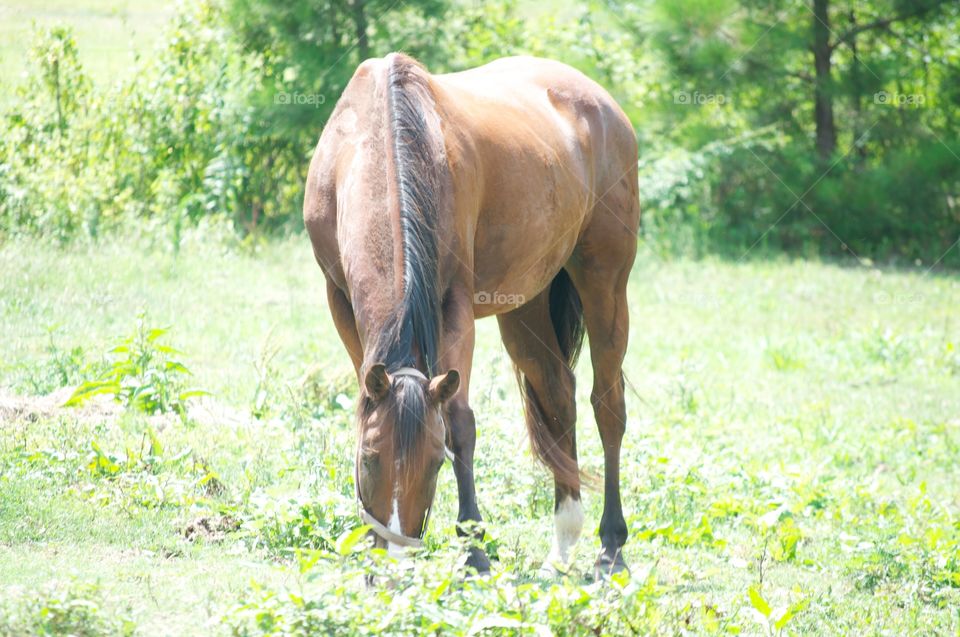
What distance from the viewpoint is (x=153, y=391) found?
6.02 meters

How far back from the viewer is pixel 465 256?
13.8 ft

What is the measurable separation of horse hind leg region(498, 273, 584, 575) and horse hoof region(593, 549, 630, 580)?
1.42 feet

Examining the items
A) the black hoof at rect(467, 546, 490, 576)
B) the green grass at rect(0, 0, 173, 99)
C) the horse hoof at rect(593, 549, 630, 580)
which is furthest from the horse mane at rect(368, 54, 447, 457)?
the green grass at rect(0, 0, 173, 99)

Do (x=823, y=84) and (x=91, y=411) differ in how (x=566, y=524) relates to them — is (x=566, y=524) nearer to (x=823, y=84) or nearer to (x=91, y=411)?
(x=91, y=411)

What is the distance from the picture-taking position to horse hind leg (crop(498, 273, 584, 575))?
217 inches

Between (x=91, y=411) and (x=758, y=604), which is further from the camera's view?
(x=91, y=411)

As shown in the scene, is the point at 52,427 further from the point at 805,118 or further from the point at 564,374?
the point at 805,118

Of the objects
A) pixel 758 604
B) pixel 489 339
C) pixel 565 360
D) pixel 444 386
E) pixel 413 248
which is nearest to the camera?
pixel 444 386

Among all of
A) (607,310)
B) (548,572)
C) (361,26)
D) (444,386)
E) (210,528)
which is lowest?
(548,572)

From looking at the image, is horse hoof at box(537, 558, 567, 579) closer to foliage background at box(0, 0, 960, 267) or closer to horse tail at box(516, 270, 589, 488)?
horse tail at box(516, 270, 589, 488)

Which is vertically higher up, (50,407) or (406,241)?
(406,241)

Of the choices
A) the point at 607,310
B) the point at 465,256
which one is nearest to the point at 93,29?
the point at 607,310

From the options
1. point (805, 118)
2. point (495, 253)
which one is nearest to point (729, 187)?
point (805, 118)

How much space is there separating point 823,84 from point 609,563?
1020 centimetres
